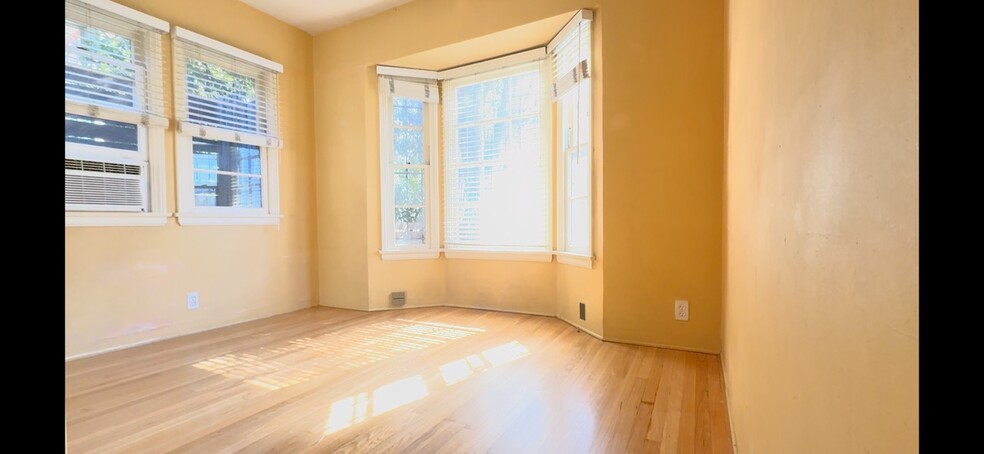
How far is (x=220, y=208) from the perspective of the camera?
337cm

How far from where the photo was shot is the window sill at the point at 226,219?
3133 millimetres

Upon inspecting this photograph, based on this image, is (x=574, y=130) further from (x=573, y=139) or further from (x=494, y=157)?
(x=494, y=157)

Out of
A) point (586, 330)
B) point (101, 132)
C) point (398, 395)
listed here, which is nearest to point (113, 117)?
point (101, 132)

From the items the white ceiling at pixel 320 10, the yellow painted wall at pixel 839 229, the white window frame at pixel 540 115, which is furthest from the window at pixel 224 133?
the yellow painted wall at pixel 839 229

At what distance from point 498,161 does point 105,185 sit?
9.25 ft

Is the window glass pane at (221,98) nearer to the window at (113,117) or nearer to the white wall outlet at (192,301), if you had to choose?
the window at (113,117)

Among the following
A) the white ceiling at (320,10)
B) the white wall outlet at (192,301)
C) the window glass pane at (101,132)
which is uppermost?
the white ceiling at (320,10)

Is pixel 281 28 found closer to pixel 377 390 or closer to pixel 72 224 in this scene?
pixel 72 224

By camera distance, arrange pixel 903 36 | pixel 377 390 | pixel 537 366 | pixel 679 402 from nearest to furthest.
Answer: pixel 903 36
pixel 679 402
pixel 377 390
pixel 537 366

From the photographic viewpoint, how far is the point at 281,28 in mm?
3830

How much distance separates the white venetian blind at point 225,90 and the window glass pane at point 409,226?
130cm

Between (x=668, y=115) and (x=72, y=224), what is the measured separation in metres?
3.81

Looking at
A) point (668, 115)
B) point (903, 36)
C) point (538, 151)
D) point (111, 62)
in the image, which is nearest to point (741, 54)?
point (668, 115)

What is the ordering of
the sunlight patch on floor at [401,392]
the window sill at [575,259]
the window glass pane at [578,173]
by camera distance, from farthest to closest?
the window glass pane at [578,173], the window sill at [575,259], the sunlight patch on floor at [401,392]
